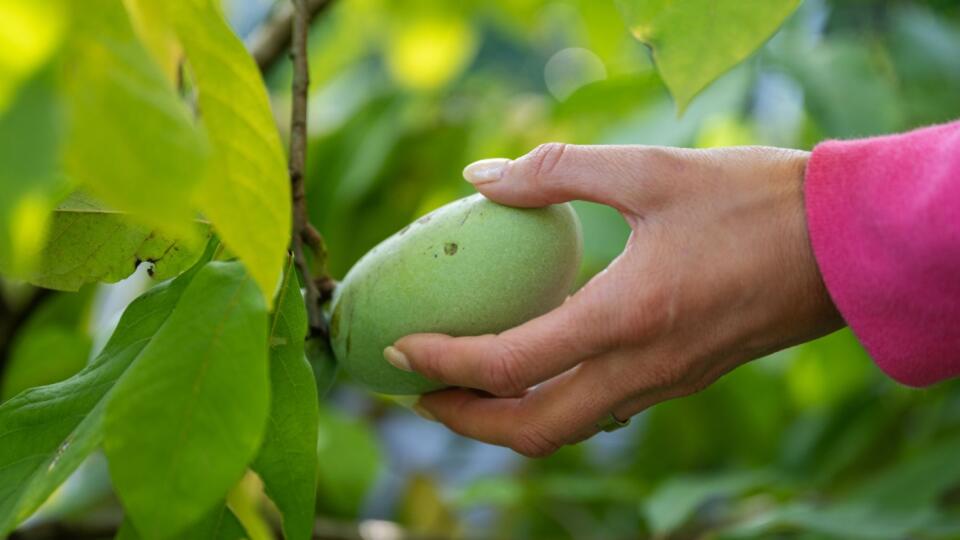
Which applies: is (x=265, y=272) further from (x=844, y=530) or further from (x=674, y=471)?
(x=674, y=471)

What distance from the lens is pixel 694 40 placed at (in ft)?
2.34

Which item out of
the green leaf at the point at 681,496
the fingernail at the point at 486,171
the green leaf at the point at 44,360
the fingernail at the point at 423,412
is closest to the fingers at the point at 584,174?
the fingernail at the point at 486,171

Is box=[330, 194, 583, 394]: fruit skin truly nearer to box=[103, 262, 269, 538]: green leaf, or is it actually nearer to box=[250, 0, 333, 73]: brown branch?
box=[103, 262, 269, 538]: green leaf

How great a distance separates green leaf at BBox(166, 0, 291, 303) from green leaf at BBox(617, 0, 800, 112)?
253 mm

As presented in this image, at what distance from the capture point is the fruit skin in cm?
83

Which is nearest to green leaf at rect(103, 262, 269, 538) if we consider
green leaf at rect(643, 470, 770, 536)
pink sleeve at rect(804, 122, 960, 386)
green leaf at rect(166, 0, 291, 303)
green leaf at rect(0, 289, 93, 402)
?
green leaf at rect(166, 0, 291, 303)

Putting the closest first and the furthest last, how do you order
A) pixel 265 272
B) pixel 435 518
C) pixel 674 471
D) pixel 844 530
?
pixel 265 272, pixel 844 530, pixel 435 518, pixel 674 471

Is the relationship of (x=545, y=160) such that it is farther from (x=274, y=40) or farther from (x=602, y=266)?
(x=602, y=266)

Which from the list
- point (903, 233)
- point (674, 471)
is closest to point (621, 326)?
point (903, 233)

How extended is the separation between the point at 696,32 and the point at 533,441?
332 millimetres

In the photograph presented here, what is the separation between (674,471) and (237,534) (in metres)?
1.31

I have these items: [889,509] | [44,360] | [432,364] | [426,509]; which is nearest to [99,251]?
[432,364]

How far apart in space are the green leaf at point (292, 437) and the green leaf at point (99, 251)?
0.39 ft

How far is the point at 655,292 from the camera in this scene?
2.56ft
